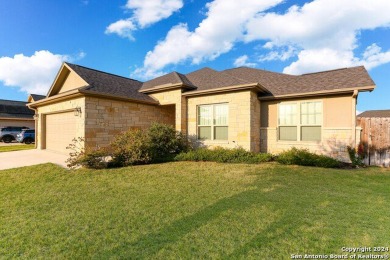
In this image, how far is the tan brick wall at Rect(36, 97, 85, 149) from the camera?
9917 mm

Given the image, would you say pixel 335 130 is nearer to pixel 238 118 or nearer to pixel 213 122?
pixel 238 118

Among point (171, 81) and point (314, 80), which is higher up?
point (171, 81)

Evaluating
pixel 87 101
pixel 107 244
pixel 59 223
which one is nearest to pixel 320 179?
pixel 107 244

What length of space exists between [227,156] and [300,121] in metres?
4.42

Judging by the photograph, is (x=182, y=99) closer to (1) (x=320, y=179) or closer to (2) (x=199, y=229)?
(1) (x=320, y=179)

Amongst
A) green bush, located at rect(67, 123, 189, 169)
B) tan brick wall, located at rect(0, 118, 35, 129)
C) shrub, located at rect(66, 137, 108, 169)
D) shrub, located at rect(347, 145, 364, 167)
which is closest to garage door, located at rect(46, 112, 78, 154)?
green bush, located at rect(67, 123, 189, 169)

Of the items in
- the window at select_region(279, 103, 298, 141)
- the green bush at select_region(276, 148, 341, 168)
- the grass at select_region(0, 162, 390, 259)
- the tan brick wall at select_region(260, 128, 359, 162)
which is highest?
the window at select_region(279, 103, 298, 141)

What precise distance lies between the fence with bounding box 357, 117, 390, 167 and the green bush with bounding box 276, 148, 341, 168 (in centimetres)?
151

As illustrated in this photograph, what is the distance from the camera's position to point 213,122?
11.5m

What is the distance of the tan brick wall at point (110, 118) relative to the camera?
9.99 meters

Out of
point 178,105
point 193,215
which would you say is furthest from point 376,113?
point 193,215

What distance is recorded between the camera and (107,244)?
303cm

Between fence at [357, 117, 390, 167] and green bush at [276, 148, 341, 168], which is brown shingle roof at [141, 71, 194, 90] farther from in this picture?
fence at [357, 117, 390, 167]

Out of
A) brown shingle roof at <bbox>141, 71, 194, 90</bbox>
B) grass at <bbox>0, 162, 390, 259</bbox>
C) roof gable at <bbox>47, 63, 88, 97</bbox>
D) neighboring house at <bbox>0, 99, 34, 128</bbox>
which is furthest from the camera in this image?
neighboring house at <bbox>0, 99, 34, 128</bbox>
